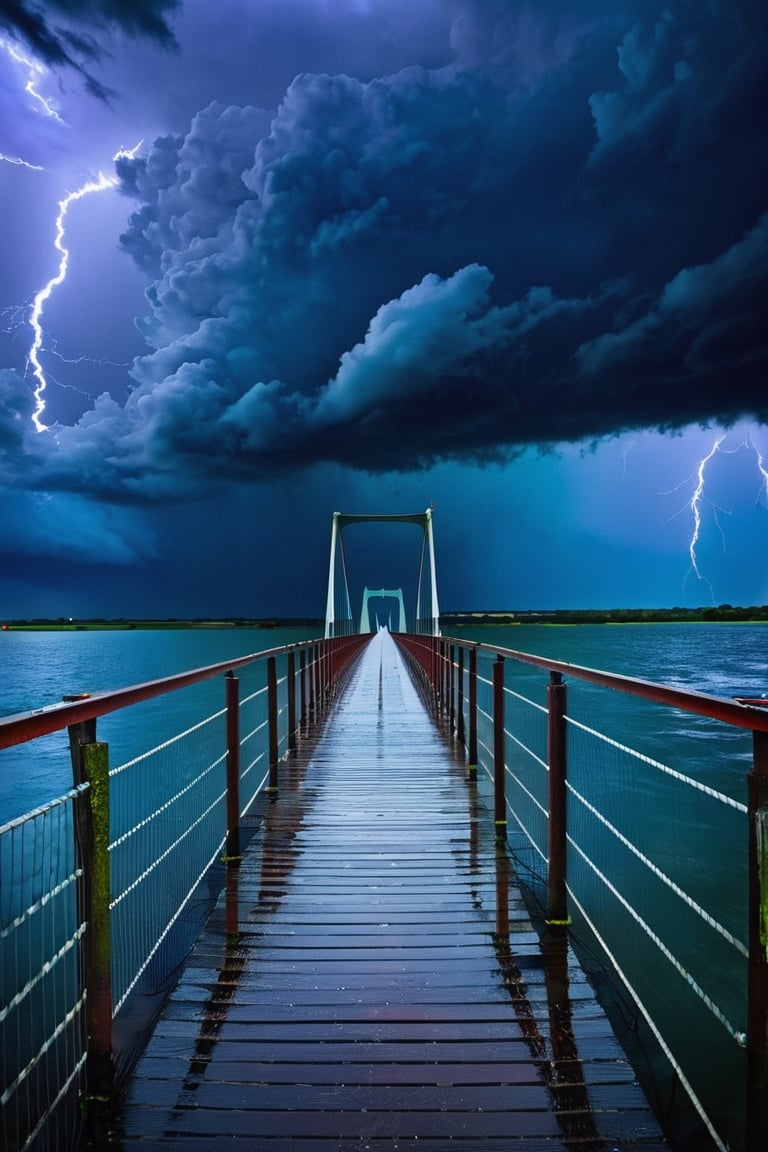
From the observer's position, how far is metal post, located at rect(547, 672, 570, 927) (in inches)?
92.9

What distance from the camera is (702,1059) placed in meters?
3.71

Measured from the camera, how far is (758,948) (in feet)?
4.06

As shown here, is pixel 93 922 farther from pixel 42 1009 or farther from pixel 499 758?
pixel 499 758

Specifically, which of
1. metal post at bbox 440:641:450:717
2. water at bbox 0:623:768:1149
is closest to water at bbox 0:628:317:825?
water at bbox 0:623:768:1149

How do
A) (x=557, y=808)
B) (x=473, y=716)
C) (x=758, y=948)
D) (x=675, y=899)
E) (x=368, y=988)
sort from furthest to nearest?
(x=675, y=899)
(x=473, y=716)
(x=557, y=808)
(x=368, y=988)
(x=758, y=948)

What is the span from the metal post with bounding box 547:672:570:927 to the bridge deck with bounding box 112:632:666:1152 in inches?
5.2

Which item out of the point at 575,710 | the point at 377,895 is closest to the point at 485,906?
the point at 377,895

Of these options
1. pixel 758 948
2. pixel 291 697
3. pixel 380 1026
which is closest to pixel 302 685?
pixel 291 697

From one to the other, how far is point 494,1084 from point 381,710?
6569 millimetres

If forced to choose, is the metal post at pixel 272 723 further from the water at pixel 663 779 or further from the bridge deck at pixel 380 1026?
the water at pixel 663 779

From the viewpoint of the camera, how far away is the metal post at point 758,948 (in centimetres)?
121

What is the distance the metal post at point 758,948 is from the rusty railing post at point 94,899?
4.25 feet

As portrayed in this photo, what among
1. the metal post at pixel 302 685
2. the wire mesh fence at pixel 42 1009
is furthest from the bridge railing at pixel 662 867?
the metal post at pixel 302 685

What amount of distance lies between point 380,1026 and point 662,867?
690cm
